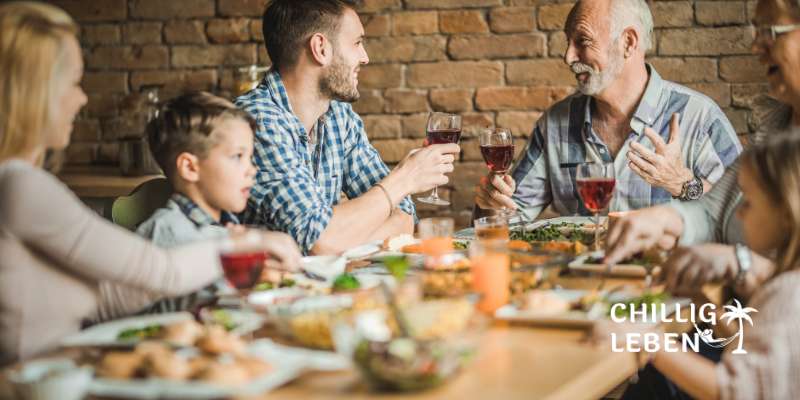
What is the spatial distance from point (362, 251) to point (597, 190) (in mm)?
578

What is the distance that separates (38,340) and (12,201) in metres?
0.23

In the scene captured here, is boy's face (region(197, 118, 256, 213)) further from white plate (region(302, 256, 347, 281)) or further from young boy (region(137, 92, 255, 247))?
white plate (region(302, 256, 347, 281))

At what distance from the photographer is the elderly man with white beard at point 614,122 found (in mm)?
3102

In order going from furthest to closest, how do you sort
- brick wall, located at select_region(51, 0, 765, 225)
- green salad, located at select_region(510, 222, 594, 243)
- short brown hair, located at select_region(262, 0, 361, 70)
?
brick wall, located at select_region(51, 0, 765, 225), short brown hair, located at select_region(262, 0, 361, 70), green salad, located at select_region(510, 222, 594, 243)

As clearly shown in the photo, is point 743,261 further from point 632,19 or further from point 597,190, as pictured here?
point 632,19

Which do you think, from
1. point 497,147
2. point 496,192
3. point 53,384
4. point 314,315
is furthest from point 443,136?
point 53,384

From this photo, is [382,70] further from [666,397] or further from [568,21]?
[666,397]

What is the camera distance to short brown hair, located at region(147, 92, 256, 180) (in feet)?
6.68

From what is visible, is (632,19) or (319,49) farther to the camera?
(632,19)

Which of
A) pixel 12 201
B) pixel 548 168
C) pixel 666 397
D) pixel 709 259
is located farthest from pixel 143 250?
pixel 548 168

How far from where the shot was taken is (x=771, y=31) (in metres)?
2.12

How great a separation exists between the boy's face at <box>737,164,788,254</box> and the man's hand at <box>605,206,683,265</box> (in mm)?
378

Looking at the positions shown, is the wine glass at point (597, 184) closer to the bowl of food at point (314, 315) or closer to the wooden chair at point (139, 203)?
the bowl of food at point (314, 315)

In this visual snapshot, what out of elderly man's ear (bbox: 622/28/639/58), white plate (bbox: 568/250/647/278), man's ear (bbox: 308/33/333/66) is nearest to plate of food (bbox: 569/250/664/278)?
white plate (bbox: 568/250/647/278)
